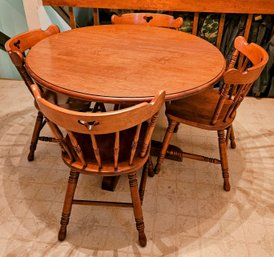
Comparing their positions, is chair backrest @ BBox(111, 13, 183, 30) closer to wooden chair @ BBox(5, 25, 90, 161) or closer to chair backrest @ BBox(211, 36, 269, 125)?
wooden chair @ BBox(5, 25, 90, 161)

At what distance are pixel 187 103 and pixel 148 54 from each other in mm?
419

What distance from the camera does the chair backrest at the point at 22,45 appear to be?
4.88 feet

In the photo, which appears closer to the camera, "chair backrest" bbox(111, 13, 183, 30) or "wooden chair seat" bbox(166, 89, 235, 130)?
"wooden chair seat" bbox(166, 89, 235, 130)

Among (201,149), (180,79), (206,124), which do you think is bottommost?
(201,149)

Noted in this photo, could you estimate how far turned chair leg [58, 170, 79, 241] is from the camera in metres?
1.34

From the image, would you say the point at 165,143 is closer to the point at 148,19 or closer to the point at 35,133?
the point at 35,133

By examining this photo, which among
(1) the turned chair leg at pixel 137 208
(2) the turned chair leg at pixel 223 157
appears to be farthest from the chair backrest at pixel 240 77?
(1) the turned chair leg at pixel 137 208

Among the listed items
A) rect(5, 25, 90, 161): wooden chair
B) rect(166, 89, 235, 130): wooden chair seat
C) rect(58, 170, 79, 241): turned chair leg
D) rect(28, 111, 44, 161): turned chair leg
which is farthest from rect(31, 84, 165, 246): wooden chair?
rect(28, 111, 44, 161): turned chair leg

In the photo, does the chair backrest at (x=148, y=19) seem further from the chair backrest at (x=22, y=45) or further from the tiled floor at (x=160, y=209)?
the tiled floor at (x=160, y=209)

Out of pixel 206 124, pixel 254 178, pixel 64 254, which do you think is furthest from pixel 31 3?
pixel 254 178

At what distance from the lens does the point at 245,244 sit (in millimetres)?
1454

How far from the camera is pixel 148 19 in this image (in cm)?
227

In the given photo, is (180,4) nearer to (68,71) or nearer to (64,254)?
(68,71)

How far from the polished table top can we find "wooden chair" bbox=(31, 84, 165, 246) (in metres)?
0.15
